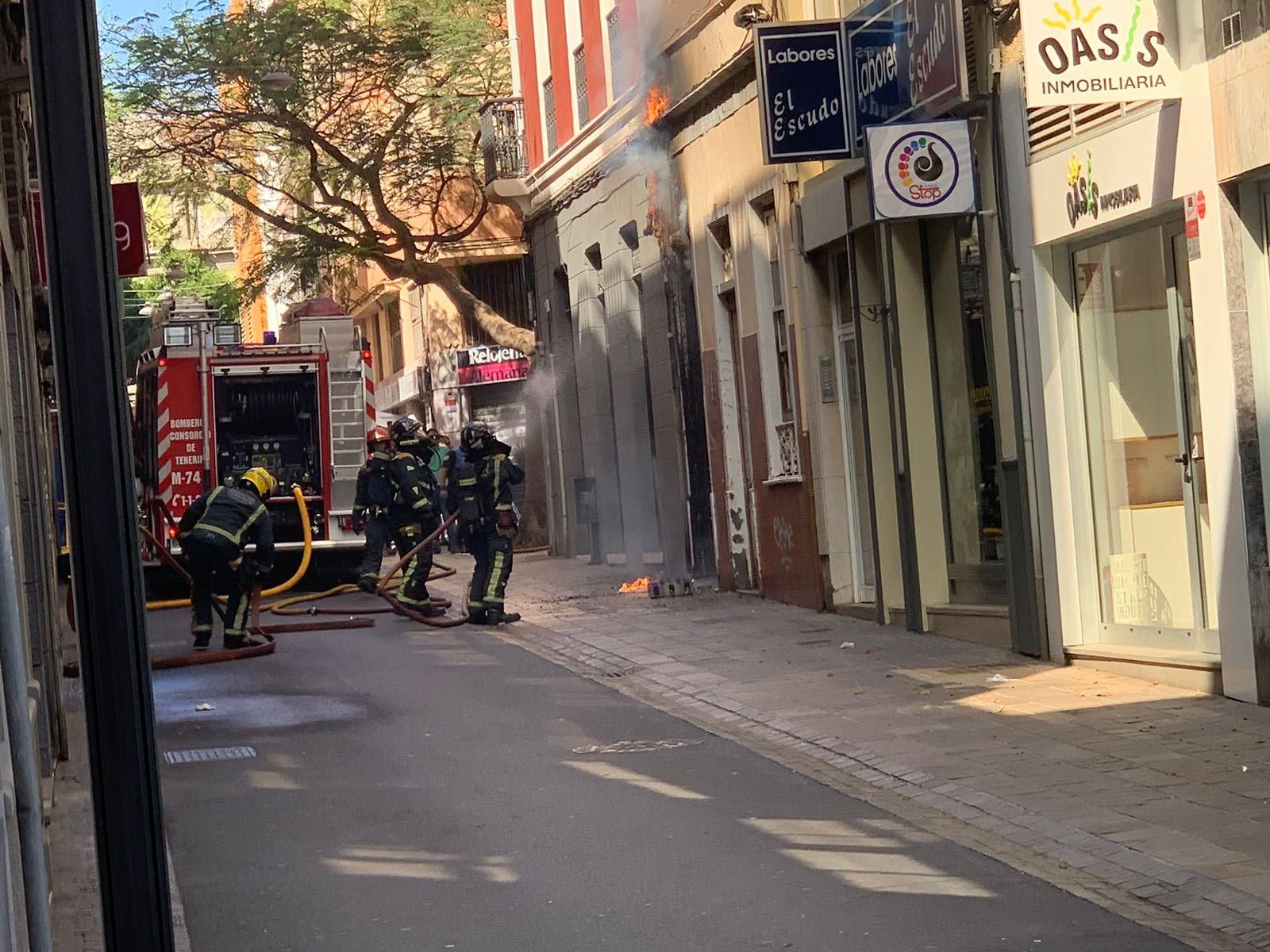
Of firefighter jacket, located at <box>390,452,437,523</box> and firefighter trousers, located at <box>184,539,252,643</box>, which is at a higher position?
firefighter jacket, located at <box>390,452,437,523</box>

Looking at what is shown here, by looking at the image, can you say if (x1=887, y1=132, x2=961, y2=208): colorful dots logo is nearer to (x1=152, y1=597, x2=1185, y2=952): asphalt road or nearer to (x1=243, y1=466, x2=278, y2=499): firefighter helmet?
(x1=152, y1=597, x2=1185, y2=952): asphalt road

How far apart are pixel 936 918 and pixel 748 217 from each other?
1323cm

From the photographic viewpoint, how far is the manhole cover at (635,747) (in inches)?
399

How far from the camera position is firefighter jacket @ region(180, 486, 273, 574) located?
624 inches

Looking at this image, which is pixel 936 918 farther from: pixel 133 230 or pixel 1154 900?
pixel 133 230

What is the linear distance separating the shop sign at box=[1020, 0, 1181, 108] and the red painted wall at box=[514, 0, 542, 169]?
1904 centimetres

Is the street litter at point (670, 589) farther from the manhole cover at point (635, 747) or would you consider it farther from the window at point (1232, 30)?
the window at point (1232, 30)

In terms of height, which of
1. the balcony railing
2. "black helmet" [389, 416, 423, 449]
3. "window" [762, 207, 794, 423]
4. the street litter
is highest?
the balcony railing

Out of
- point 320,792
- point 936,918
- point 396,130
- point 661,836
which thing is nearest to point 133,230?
point 320,792

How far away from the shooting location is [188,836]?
8289 mm

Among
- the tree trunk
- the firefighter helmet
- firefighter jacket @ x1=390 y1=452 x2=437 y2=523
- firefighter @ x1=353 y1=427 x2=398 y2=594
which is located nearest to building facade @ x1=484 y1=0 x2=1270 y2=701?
firefighter jacket @ x1=390 y1=452 x2=437 y2=523

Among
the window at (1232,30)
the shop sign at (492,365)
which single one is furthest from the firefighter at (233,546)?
the shop sign at (492,365)

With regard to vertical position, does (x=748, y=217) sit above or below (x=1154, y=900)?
above

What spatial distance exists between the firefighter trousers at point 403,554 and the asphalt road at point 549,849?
22.6 ft
